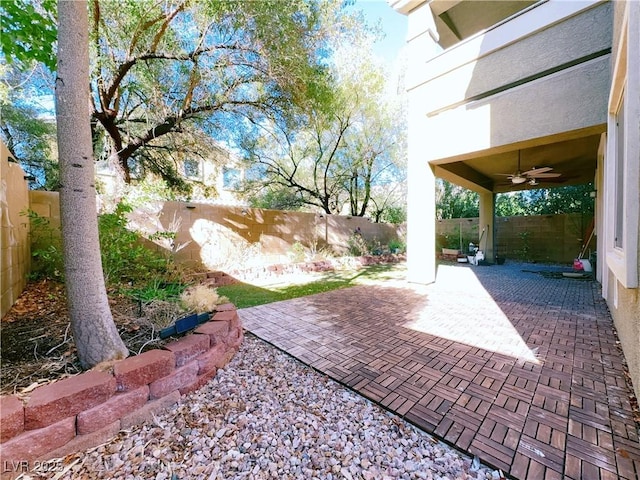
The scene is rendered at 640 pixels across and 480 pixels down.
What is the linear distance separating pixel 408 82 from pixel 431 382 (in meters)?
6.05

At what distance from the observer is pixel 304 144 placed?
1012 cm

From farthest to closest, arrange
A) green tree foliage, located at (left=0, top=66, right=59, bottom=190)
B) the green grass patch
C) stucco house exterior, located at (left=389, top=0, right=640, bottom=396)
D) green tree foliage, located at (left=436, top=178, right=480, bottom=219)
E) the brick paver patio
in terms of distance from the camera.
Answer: green tree foliage, located at (left=436, top=178, right=480, bottom=219) < green tree foliage, located at (left=0, top=66, right=59, bottom=190) < the green grass patch < stucco house exterior, located at (left=389, top=0, right=640, bottom=396) < the brick paver patio

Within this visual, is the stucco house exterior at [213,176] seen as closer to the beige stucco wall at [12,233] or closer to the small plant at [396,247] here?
the beige stucco wall at [12,233]

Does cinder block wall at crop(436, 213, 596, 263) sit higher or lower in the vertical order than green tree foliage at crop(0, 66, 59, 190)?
lower

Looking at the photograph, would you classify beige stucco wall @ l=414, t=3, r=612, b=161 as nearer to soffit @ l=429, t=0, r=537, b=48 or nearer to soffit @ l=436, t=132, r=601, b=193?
soffit @ l=436, t=132, r=601, b=193

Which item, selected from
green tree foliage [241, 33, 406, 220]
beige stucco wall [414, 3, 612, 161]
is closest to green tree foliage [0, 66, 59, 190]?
green tree foliage [241, 33, 406, 220]

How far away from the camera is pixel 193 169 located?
372 inches

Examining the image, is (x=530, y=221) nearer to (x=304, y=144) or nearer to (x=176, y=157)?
(x=304, y=144)

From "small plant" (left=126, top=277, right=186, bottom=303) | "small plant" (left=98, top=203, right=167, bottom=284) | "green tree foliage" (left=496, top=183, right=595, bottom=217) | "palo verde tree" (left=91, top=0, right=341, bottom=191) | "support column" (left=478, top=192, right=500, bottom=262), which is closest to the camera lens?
"small plant" (left=126, top=277, right=186, bottom=303)

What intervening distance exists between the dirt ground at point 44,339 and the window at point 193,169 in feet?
21.5

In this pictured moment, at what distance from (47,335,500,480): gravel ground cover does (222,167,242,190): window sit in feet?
30.2

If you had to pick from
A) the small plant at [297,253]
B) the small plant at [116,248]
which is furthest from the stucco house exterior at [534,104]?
the small plant at [116,248]

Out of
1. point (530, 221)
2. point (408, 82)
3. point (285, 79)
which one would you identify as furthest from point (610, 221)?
point (530, 221)

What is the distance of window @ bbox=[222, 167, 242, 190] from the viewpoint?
1020 centimetres
